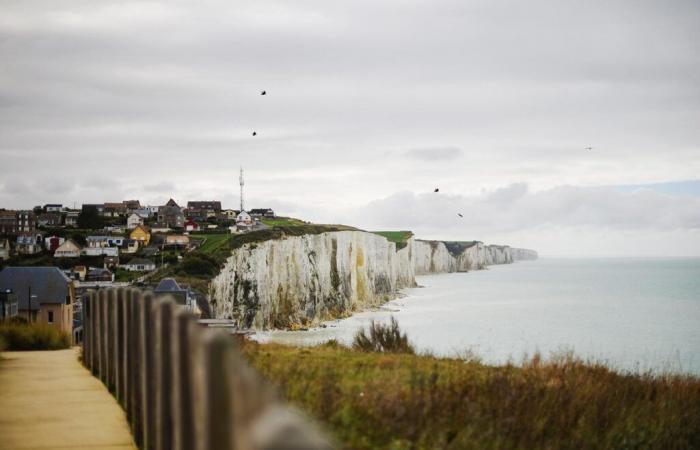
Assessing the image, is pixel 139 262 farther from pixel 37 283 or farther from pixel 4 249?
pixel 37 283

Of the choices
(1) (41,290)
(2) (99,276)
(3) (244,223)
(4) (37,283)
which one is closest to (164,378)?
(1) (41,290)

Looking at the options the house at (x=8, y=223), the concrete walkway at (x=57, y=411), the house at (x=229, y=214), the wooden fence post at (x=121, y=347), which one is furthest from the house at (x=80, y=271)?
the wooden fence post at (x=121, y=347)

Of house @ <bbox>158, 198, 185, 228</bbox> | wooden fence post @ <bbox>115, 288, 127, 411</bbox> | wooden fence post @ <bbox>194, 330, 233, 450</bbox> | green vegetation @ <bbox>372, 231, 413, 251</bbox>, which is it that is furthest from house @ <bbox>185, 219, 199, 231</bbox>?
wooden fence post @ <bbox>194, 330, 233, 450</bbox>

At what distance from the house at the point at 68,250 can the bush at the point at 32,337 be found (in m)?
95.5

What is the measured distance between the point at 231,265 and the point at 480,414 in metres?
68.2

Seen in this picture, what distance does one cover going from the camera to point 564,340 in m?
52.8

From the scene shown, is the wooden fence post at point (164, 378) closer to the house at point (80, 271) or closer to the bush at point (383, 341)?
the bush at point (383, 341)

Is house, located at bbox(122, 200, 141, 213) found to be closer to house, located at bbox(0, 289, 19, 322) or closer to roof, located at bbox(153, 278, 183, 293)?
roof, located at bbox(153, 278, 183, 293)

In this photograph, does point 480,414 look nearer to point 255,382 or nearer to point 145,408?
point 145,408

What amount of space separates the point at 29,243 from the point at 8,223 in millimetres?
17373

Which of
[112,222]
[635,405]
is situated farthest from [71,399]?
[112,222]

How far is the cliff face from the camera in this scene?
73.8 m

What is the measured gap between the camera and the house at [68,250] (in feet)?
350

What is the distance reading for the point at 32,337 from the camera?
1583 cm
